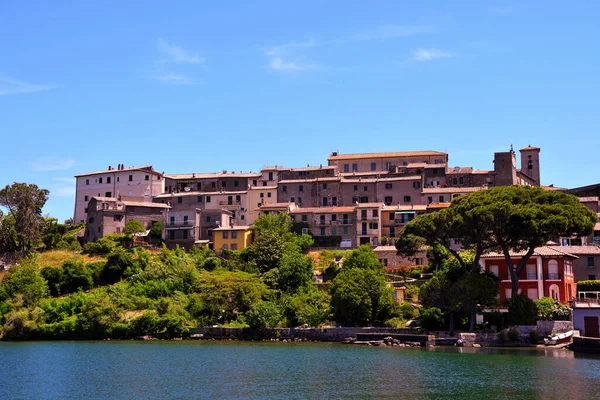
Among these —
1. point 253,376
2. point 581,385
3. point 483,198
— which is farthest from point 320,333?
point 581,385

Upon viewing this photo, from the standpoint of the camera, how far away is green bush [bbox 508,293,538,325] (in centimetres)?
5353

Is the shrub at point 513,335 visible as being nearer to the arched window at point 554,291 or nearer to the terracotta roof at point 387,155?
the arched window at point 554,291

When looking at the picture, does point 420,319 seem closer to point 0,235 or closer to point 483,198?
point 483,198

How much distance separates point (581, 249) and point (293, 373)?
38985 mm

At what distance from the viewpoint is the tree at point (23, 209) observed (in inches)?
3369

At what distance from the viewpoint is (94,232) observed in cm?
9006

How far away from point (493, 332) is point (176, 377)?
A: 25.8m

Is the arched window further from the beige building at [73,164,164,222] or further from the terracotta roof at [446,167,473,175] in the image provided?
the beige building at [73,164,164,222]

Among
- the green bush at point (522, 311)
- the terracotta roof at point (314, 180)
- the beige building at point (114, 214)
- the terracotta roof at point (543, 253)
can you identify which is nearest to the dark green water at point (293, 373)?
the green bush at point (522, 311)

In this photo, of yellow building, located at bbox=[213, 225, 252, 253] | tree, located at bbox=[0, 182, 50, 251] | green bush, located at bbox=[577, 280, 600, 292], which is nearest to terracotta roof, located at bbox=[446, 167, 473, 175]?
yellow building, located at bbox=[213, 225, 252, 253]

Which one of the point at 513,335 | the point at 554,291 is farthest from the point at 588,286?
the point at 513,335

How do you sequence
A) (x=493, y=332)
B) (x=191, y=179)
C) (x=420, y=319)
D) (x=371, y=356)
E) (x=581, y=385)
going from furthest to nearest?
(x=191, y=179), (x=420, y=319), (x=493, y=332), (x=371, y=356), (x=581, y=385)

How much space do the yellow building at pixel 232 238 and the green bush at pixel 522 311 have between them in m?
36.8

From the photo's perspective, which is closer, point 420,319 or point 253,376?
point 253,376
